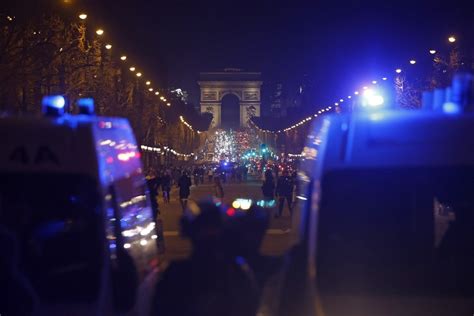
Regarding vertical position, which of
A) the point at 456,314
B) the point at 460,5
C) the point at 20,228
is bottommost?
the point at 456,314

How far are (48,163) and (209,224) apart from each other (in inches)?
38.6

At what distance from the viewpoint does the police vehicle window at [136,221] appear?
20.8 ft

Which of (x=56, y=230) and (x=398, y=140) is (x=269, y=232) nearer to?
(x=56, y=230)

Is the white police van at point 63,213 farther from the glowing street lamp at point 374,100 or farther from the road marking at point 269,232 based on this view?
the road marking at point 269,232

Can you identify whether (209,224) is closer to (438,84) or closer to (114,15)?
(438,84)

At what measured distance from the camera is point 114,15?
82.9 m

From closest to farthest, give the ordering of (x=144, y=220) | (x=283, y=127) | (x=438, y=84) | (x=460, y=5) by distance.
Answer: (x=144, y=220) → (x=438, y=84) → (x=460, y=5) → (x=283, y=127)

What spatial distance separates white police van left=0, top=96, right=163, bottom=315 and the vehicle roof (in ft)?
4.28

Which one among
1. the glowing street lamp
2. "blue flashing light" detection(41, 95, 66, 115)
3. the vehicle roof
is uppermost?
the glowing street lamp

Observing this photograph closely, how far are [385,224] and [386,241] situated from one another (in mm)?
97

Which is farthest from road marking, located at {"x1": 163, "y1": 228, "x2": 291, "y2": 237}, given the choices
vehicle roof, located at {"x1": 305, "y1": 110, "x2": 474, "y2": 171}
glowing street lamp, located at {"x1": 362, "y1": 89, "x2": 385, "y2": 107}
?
vehicle roof, located at {"x1": 305, "y1": 110, "x2": 474, "y2": 171}

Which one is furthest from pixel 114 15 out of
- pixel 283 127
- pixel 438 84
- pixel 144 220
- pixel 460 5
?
pixel 283 127

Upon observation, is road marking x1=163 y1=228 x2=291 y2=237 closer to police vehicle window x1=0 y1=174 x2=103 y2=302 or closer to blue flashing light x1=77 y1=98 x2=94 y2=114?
blue flashing light x1=77 y1=98 x2=94 y2=114

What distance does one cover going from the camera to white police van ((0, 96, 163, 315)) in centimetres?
536
